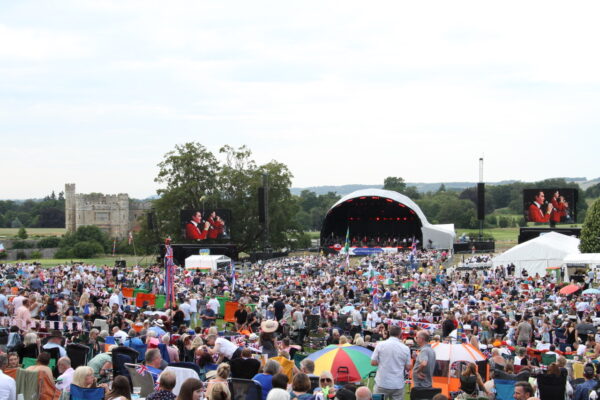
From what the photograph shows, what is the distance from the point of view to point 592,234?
130ft

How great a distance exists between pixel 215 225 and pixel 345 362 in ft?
133

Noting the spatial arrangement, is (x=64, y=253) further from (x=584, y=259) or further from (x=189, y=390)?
(x=189, y=390)

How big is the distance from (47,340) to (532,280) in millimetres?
20842

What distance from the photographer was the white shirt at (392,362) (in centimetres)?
850

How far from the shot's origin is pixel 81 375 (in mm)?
7367

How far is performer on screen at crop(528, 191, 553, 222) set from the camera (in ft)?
167

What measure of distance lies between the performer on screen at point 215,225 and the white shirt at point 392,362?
4125 cm

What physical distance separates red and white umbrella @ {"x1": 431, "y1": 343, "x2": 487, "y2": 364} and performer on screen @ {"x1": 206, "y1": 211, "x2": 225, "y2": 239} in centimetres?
4006

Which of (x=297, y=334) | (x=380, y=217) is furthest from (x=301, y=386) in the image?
(x=380, y=217)

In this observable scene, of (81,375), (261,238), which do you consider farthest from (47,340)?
(261,238)

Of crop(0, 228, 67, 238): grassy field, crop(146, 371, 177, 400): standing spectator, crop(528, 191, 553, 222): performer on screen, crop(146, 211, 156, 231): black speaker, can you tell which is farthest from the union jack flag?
crop(0, 228, 67, 238): grassy field

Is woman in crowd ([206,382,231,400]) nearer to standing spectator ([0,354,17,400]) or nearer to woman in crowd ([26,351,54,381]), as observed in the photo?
standing spectator ([0,354,17,400])

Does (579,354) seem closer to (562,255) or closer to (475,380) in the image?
(475,380)

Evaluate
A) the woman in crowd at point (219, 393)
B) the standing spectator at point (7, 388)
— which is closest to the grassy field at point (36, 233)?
the standing spectator at point (7, 388)
